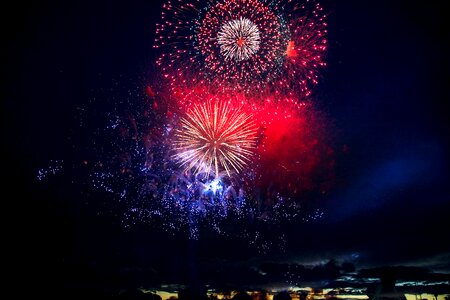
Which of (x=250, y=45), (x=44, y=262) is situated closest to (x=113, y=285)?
(x=44, y=262)

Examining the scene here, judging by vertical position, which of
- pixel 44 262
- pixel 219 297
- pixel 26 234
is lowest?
pixel 219 297

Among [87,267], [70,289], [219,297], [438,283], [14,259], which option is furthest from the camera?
[219,297]

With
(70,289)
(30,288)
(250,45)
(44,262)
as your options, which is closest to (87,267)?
(70,289)

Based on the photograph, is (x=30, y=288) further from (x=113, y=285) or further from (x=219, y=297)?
(x=219, y=297)

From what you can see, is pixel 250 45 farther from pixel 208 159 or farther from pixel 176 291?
pixel 176 291

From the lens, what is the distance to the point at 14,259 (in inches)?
723

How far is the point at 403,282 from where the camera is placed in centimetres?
4247

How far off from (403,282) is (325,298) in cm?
1505

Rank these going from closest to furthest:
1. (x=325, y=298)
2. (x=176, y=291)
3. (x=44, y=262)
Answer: (x=44, y=262) → (x=325, y=298) → (x=176, y=291)

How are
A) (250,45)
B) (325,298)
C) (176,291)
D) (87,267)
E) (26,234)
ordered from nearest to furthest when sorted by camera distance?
(250,45), (26,234), (87,267), (325,298), (176,291)

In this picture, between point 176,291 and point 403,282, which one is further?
point 176,291

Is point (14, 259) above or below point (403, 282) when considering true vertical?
above

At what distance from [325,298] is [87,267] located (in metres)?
42.1

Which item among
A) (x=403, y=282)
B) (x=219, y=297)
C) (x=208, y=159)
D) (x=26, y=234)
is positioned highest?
(x=208, y=159)
